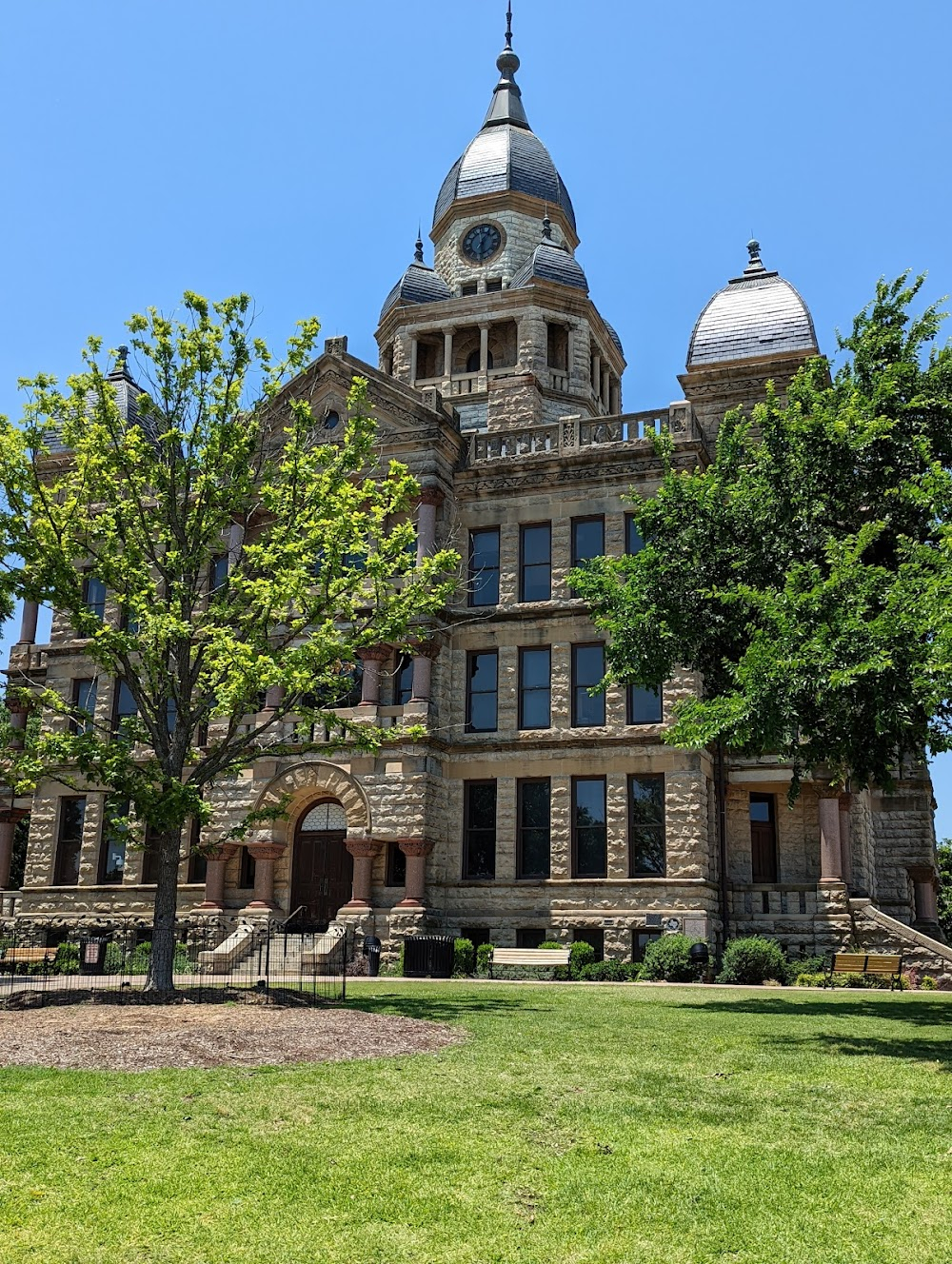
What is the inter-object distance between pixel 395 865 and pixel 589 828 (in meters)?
5.31

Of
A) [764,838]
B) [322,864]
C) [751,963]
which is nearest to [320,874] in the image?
[322,864]

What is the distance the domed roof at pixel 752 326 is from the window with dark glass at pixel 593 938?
55.6 ft

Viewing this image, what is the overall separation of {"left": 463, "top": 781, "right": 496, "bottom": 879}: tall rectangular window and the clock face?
25.7 m

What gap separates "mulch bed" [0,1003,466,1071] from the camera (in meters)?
11.9

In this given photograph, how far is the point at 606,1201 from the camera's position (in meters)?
7.14

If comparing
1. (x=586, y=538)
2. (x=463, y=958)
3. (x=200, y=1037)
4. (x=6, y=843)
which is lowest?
(x=200, y=1037)

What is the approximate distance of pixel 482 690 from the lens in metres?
32.8

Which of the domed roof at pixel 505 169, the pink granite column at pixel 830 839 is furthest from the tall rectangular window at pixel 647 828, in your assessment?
the domed roof at pixel 505 169

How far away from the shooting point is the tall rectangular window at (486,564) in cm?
3353

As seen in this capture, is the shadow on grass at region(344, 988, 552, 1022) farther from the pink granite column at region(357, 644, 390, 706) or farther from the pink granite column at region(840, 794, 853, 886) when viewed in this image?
the pink granite column at region(840, 794, 853, 886)

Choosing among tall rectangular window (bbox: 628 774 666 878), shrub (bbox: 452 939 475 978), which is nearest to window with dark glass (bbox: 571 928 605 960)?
tall rectangular window (bbox: 628 774 666 878)

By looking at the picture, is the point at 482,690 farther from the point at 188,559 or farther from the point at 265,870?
the point at 188,559

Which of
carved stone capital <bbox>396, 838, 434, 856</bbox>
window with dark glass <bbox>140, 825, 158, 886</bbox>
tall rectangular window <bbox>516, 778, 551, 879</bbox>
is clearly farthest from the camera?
window with dark glass <bbox>140, 825, 158, 886</bbox>

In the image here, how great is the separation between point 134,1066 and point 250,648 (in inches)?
306
